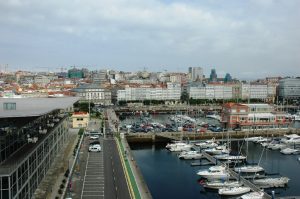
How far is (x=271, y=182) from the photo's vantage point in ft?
84.7

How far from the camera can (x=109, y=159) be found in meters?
28.8

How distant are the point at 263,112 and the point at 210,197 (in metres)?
28.4

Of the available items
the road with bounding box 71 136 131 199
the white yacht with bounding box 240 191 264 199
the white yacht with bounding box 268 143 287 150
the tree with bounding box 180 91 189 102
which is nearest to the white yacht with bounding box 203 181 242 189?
the white yacht with bounding box 240 191 264 199

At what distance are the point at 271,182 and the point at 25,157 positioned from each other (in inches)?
616

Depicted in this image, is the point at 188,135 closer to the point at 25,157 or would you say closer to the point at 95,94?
the point at 25,157

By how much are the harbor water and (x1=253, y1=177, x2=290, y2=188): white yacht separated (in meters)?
0.32

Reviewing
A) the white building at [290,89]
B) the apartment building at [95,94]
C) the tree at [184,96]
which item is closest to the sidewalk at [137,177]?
the apartment building at [95,94]

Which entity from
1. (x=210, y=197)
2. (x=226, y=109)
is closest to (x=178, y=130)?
(x=226, y=109)

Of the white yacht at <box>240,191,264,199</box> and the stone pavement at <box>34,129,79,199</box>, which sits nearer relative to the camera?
the stone pavement at <box>34,129,79,199</box>

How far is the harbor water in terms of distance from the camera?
25.5m

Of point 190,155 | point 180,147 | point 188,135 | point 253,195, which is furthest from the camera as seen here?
point 188,135

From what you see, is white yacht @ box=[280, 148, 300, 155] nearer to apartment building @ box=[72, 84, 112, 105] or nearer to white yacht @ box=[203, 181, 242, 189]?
white yacht @ box=[203, 181, 242, 189]

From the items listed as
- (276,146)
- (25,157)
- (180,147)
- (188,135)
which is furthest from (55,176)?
(276,146)

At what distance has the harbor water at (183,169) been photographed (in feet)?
83.6
